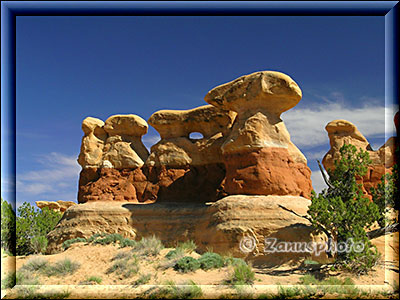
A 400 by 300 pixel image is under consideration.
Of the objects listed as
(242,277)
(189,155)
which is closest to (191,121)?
(189,155)

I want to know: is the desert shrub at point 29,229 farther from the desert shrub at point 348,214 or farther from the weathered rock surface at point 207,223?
the desert shrub at point 348,214

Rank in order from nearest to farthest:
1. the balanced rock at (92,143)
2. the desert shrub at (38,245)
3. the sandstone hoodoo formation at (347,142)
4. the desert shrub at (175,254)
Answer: the desert shrub at (175,254) < the desert shrub at (38,245) < the sandstone hoodoo formation at (347,142) < the balanced rock at (92,143)

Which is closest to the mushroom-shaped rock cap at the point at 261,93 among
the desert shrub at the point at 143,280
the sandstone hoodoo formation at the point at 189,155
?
the sandstone hoodoo formation at the point at 189,155

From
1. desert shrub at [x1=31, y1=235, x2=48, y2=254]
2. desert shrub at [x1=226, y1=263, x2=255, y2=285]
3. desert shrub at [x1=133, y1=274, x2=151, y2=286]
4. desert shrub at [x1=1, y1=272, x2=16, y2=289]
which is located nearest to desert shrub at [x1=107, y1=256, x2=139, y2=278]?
desert shrub at [x1=133, y1=274, x2=151, y2=286]

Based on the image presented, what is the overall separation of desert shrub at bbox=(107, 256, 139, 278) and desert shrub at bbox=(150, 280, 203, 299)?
2761 millimetres

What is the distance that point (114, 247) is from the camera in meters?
21.4

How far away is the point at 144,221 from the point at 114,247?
517 cm

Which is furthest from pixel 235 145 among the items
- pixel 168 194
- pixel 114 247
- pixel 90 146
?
pixel 90 146

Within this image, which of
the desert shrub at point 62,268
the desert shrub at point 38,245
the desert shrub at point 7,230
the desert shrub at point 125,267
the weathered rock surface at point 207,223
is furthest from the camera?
the desert shrub at point 38,245

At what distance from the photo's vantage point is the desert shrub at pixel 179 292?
14.4m

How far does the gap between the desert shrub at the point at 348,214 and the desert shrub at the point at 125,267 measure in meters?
7.91

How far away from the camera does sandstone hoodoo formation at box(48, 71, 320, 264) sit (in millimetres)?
21562

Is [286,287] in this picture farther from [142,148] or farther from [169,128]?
[142,148]

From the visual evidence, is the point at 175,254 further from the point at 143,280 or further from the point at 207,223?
the point at 207,223
